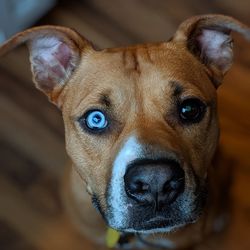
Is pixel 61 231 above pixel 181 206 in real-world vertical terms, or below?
below

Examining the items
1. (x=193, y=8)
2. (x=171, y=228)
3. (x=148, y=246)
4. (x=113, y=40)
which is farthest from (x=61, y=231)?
(x=193, y=8)

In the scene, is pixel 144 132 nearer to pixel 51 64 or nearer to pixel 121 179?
pixel 121 179

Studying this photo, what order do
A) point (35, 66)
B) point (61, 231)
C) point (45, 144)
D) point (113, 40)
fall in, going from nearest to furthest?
point (35, 66)
point (61, 231)
point (45, 144)
point (113, 40)

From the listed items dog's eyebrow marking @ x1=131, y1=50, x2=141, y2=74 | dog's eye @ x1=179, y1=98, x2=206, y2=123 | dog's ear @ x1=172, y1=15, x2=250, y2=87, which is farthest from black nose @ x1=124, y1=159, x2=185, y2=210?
dog's ear @ x1=172, y1=15, x2=250, y2=87

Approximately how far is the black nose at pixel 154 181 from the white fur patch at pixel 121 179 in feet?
0.08

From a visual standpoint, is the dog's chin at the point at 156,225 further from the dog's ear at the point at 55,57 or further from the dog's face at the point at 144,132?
the dog's ear at the point at 55,57

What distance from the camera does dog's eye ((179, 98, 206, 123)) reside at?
208 centimetres

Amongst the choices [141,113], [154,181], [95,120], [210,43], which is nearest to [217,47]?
[210,43]

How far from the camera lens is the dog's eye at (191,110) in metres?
2.08

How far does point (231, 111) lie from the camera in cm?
328

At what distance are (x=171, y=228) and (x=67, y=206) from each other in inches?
35.0

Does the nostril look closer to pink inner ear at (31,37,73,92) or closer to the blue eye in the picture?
the blue eye

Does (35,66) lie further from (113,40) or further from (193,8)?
(193,8)

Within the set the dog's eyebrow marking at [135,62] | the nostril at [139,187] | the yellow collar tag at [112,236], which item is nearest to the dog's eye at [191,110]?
the dog's eyebrow marking at [135,62]
